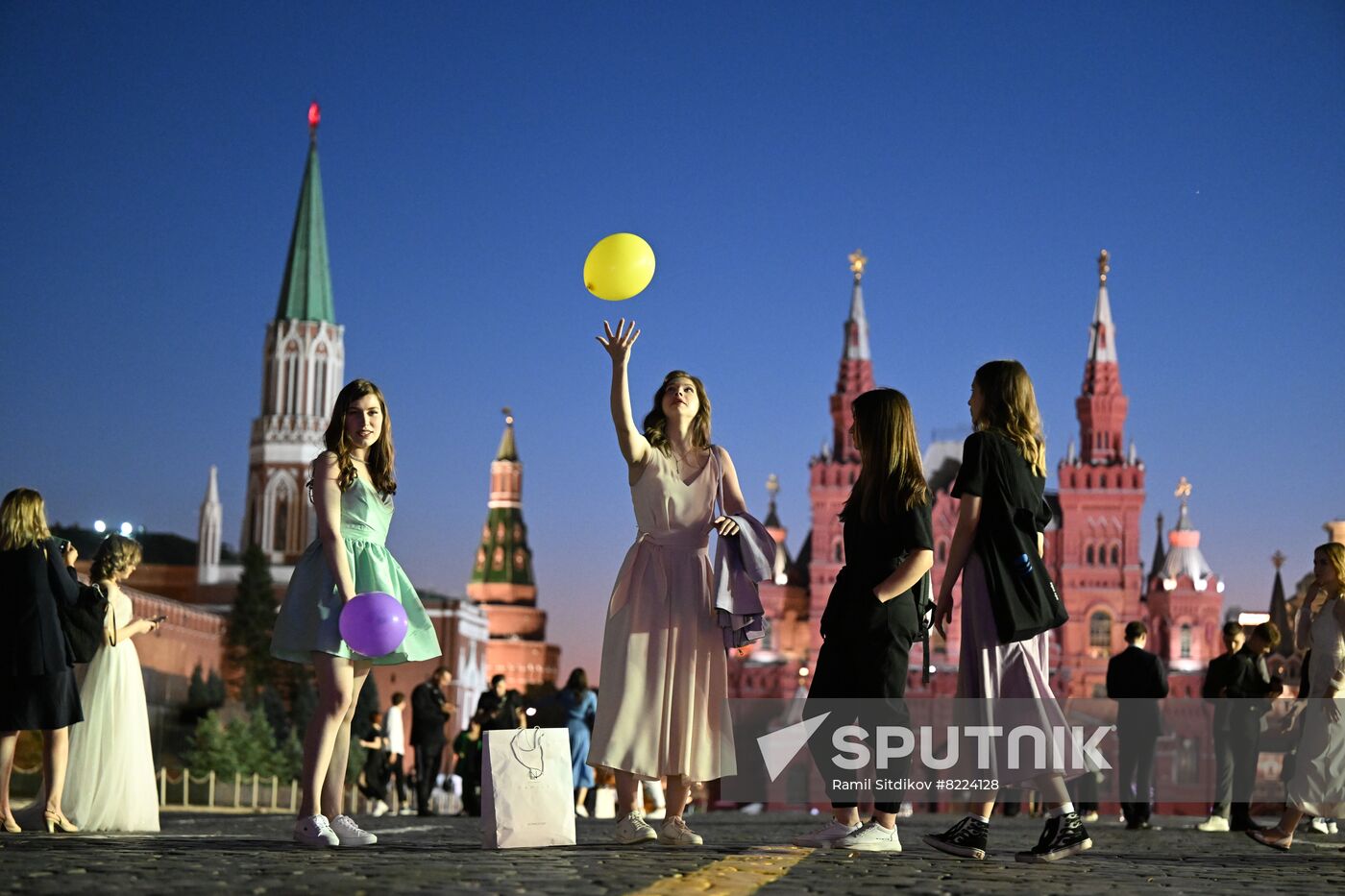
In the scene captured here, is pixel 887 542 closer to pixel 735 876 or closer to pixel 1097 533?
pixel 735 876

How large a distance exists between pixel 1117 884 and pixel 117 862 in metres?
2.99

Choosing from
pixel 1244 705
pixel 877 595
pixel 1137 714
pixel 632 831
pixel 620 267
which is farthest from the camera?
pixel 1137 714

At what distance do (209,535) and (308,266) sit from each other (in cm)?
1500

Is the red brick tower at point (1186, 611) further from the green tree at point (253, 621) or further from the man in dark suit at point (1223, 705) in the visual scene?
the man in dark suit at point (1223, 705)

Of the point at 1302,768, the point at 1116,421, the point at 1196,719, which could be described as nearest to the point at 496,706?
the point at 1302,768

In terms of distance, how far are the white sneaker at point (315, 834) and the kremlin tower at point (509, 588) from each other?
9090 cm

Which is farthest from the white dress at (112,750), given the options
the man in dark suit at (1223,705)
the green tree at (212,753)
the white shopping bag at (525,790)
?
the green tree at (212,753)

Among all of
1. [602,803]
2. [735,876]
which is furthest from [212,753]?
[735,876]

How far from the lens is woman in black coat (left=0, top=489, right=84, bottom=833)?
27.3ft

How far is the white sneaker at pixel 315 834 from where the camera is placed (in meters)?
6.44

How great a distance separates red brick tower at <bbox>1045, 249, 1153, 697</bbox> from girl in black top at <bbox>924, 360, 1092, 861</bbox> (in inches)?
2669

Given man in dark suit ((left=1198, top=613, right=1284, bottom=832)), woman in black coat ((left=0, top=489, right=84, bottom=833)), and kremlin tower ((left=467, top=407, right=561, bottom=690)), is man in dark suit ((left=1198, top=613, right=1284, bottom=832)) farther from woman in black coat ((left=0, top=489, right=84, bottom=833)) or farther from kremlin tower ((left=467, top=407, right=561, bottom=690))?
kremlin tower ((left=467, top=407, right=561, bottom=690))

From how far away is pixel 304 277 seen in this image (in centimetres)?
9719

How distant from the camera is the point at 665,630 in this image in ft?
23.1
